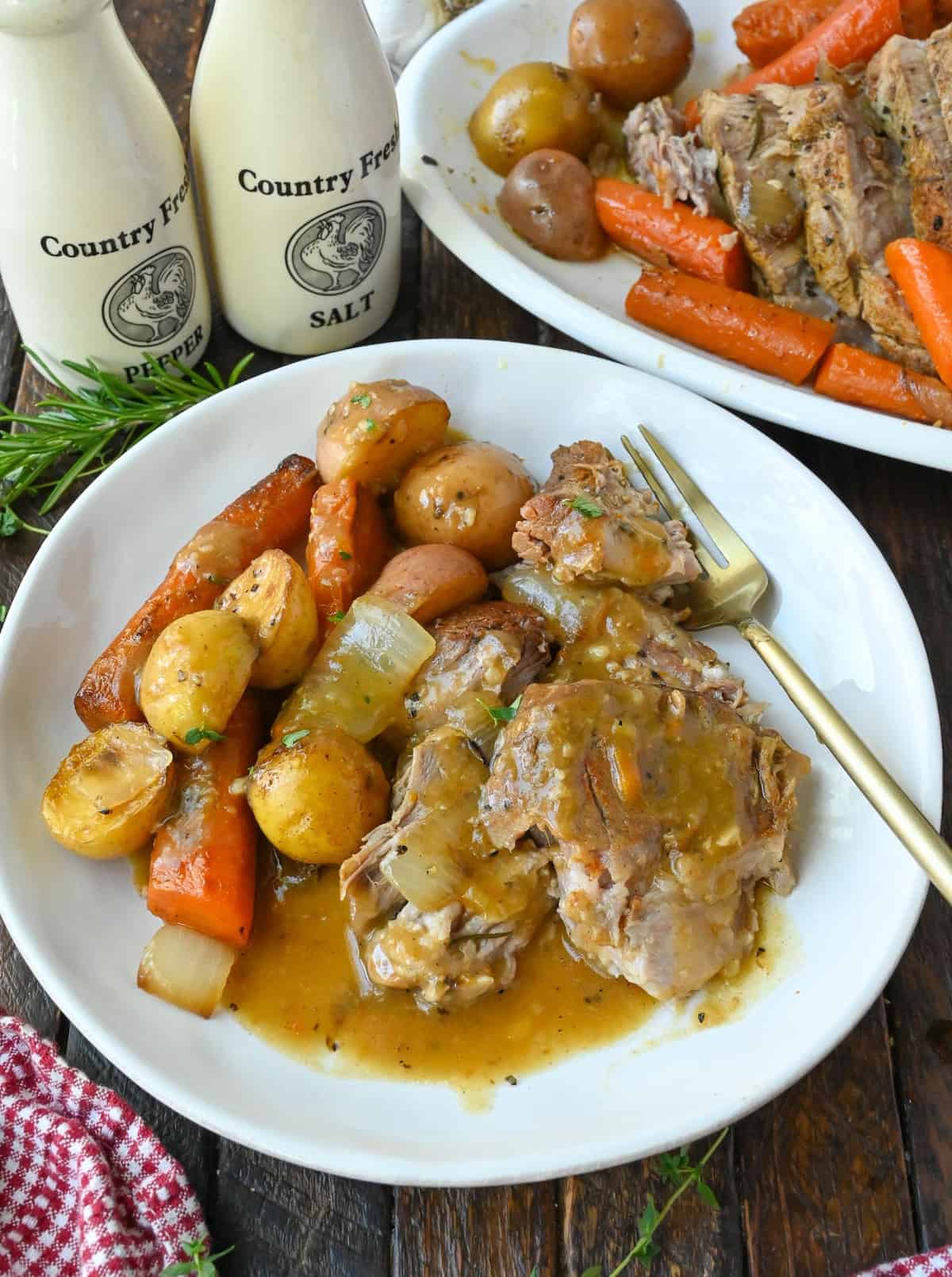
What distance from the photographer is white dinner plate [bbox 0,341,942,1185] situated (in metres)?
1.69

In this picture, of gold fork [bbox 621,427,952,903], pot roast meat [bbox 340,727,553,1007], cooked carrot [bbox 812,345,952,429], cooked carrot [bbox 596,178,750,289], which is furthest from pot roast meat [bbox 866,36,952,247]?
pot roast meat [bbox 340,727,553,1007]

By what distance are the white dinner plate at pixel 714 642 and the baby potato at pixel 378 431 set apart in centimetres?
19

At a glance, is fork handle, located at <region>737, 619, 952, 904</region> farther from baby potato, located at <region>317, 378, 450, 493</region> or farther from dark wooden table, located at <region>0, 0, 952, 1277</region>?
baby potato, located at <region>317, 378, 450, 493</region>

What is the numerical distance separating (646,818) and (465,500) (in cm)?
78

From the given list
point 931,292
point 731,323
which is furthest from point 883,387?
point 731,323

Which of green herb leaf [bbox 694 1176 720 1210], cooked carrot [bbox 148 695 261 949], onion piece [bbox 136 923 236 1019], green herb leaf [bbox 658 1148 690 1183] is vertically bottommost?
green herb leaf [bbox 694 1176 720 1210]

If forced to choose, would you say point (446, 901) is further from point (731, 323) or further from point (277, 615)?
point (731, 323)

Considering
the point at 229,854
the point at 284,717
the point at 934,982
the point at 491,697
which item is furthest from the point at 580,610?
the point at 934,982

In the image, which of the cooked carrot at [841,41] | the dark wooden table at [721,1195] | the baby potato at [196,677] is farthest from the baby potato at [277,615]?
the cooked carrot at [841,41]

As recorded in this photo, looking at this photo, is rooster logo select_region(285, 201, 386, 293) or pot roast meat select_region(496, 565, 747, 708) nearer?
pot roast meat select_region(496, 565, 747, 708)

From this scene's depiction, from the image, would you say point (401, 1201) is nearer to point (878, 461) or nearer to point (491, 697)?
point (491, 697)

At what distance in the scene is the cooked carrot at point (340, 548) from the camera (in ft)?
7.40

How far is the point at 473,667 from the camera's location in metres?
2.05

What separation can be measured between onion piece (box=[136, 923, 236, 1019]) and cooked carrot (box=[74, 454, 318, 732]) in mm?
420
